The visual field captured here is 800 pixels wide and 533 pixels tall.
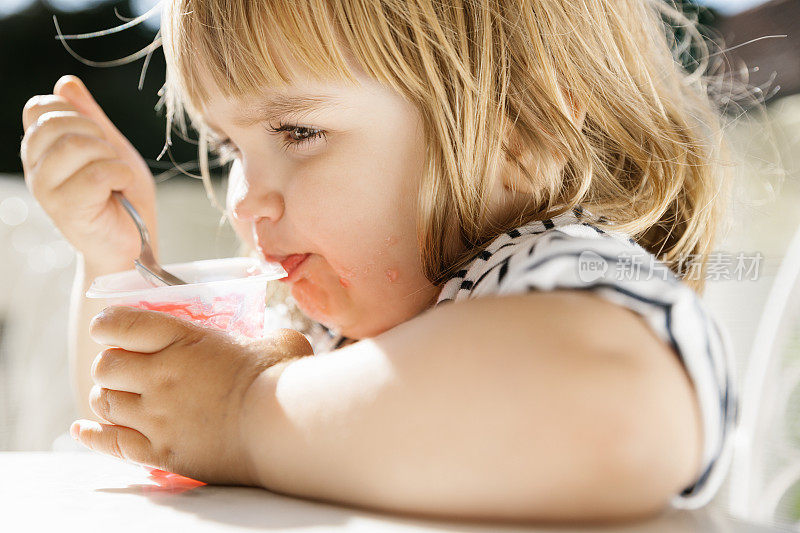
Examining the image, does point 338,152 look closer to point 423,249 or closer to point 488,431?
point 423,249

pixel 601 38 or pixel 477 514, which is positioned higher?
pixel 601 38

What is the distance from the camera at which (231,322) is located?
29.2 inches

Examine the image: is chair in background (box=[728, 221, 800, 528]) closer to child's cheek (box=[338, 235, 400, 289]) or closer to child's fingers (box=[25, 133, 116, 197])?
child's cheek (box=[338, 235, 400, 289])

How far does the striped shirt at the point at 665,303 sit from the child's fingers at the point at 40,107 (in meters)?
0.83

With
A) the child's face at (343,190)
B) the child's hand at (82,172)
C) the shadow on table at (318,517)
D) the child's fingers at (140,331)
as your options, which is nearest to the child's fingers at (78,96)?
the child's hand at (82,172)

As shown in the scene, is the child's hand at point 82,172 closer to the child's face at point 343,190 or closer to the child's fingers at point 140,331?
the child's face at point 343,190

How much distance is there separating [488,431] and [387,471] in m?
0.07

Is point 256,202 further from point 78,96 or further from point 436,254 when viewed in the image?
point 78,96

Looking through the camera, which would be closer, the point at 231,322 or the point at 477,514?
the point at 477,514

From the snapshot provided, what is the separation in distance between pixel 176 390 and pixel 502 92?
54 cm

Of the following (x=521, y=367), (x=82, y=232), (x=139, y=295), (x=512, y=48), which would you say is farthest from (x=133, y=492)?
(x=82, y=232)

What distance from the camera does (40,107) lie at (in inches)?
44.2

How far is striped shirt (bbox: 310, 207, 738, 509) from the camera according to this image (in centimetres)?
48

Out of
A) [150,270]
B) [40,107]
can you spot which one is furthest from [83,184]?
[150,270]
